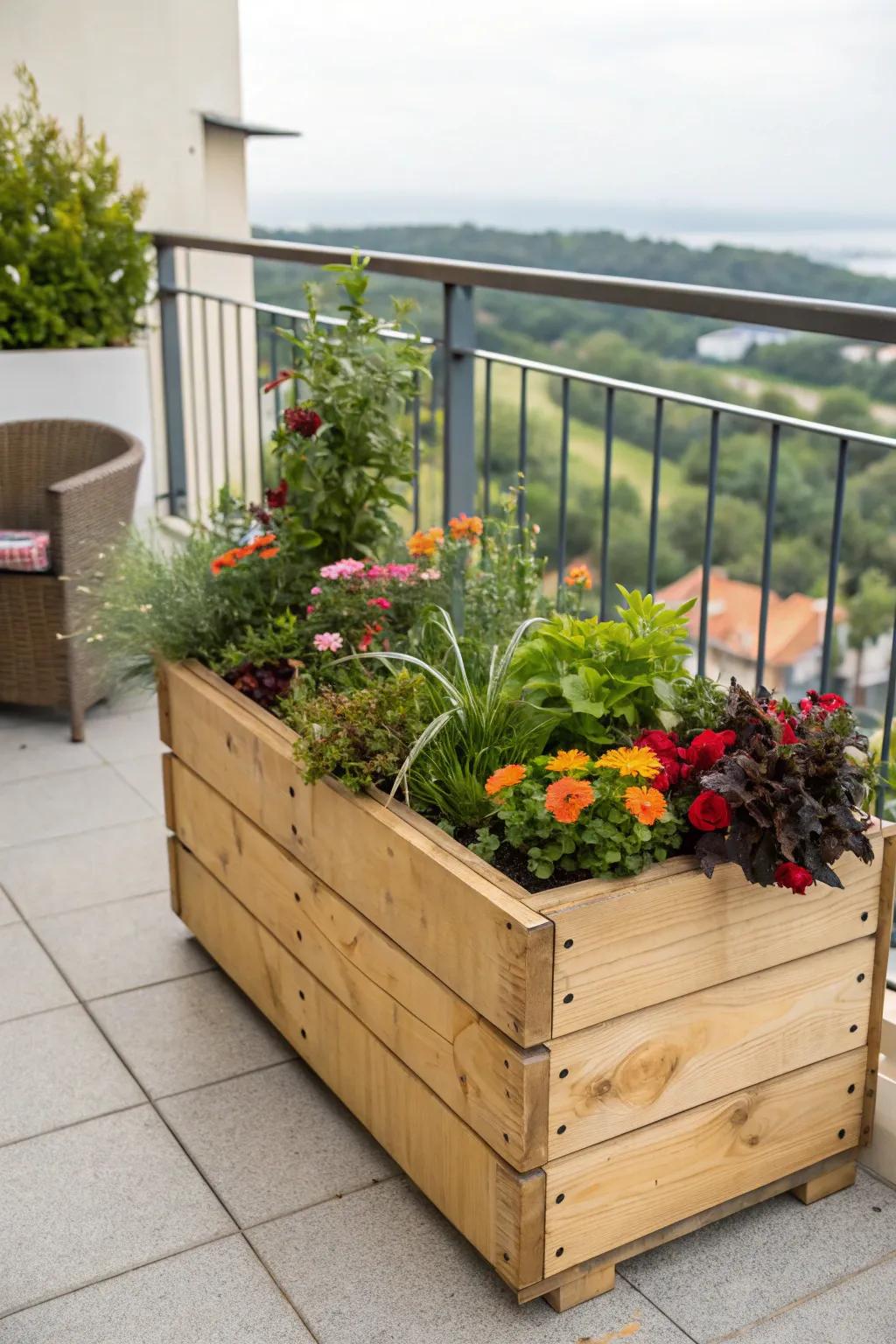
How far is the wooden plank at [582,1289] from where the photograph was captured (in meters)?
1.61

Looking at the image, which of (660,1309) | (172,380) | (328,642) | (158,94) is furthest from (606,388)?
(158,94)

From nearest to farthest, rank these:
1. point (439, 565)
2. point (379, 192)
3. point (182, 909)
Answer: point (439, 565)
point (182, 909)
point (379, 192)

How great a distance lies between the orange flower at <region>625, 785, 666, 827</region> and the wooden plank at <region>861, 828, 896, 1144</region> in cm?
37

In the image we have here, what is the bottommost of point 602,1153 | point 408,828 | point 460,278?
point 602,1153

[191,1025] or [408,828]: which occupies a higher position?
[408,828]

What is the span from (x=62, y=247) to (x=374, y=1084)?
10.4 feet

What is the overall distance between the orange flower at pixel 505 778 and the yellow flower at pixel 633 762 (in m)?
0.10

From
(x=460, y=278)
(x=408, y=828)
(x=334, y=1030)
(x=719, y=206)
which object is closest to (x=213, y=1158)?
(x=334, y=1030)

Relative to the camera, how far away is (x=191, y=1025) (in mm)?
2285

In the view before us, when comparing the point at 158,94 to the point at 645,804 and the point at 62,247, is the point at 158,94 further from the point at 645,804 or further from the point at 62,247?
the point at 645,804

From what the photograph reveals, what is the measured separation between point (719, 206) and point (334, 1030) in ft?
98.0

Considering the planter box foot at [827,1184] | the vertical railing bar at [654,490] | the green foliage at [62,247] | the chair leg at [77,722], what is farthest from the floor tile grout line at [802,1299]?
the green foliage at [62,247]

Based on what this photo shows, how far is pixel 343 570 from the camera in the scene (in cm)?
224

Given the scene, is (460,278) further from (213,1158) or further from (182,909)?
(213,1158)
